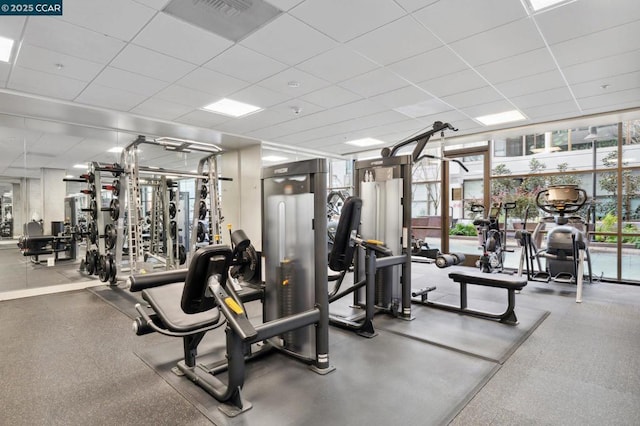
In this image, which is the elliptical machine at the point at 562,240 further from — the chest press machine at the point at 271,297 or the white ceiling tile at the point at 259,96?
the white ceiling tile at the point at 259,96

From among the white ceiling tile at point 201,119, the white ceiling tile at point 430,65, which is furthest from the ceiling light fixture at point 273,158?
the white ceiling tile at point 430,65

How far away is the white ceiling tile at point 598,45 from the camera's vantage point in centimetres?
310

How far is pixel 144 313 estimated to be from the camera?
2355 mm

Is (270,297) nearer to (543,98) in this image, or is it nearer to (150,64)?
(150,64)

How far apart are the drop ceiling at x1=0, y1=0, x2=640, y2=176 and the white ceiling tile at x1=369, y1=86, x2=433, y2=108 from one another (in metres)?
0.03

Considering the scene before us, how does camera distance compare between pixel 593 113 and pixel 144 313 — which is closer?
pixel 144 313

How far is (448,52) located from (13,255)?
798 cm

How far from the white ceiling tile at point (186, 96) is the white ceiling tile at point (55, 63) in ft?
2.69

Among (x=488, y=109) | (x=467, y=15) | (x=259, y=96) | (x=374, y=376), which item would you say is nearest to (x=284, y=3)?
(x=467, y=15)

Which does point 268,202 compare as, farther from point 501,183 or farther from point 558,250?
point 501,183

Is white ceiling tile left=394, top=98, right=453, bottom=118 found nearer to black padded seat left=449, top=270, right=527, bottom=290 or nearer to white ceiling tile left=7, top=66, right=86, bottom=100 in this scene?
black padded seat left=449, top=270, right=527, bottom=290

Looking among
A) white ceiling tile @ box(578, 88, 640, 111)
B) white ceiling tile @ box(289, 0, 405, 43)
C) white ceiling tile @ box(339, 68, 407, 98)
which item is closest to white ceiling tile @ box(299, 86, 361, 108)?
white ceiling tile @ box(339, 68, 407, 98)

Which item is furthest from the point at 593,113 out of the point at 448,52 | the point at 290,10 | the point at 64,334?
the point at 64,334

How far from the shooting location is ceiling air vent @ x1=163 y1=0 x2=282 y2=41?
2.60m
